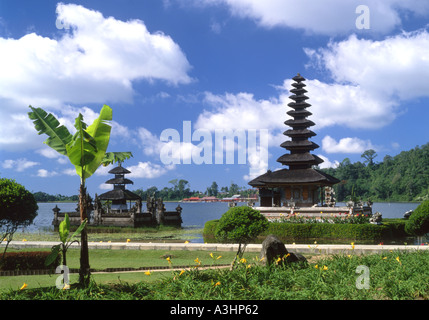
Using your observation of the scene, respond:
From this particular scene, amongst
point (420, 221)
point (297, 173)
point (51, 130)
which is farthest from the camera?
point (297, 173)

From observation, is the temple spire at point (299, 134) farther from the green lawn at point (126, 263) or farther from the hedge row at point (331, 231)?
the green lawn at point (126, 263)

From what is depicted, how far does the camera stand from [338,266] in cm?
1365

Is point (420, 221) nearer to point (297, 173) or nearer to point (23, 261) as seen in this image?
point (23, 261)

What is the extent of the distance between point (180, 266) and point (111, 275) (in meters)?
2.77

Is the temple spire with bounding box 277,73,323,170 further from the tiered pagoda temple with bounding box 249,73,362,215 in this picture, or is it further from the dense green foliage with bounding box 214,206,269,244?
the dense green foliage with bounding box 214,206,269,244

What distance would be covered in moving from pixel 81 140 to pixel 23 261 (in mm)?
7269

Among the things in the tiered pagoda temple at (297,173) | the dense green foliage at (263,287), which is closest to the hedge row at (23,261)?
the dense green foliage at (263,287)

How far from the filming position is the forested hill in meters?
95.2

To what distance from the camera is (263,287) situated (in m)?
10.9

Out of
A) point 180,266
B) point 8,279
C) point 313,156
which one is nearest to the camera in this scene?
point 8,279

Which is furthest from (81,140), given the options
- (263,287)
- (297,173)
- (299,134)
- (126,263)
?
(299,134)
